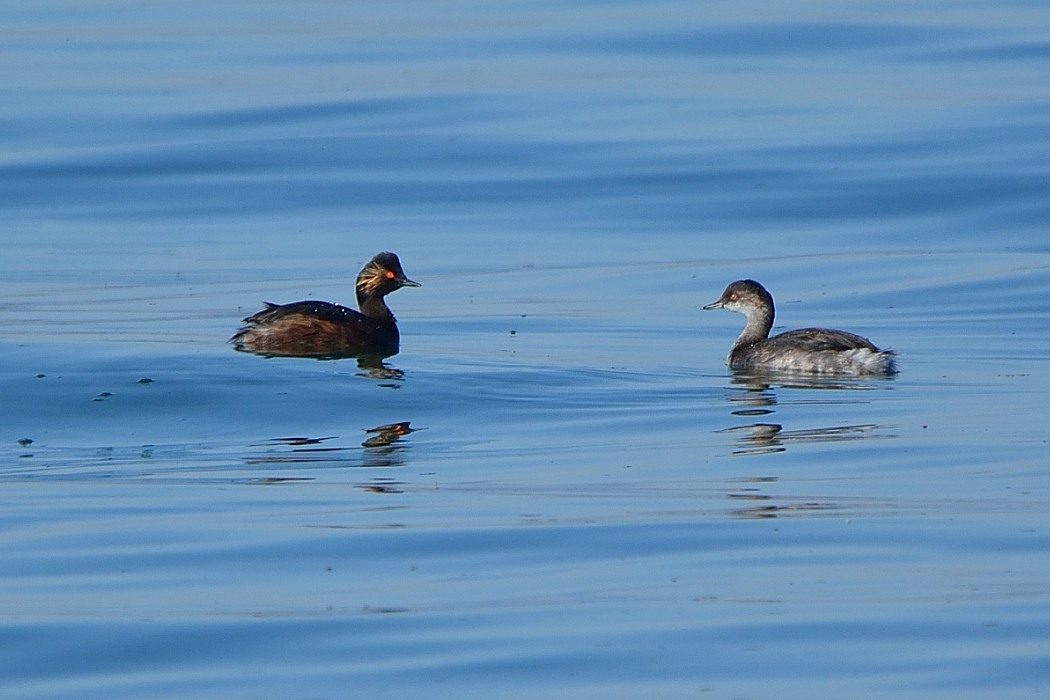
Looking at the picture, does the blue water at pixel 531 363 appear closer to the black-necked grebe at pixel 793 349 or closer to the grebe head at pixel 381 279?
the black-necked grebe at pixel 793 349

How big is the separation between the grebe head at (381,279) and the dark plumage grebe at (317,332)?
0.73 ft

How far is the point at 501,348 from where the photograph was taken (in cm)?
1560

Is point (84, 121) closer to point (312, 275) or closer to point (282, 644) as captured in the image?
point (312, 275)

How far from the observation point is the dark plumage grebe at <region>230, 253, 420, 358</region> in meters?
15.2

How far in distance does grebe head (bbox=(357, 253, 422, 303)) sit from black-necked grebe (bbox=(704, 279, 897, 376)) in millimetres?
2692

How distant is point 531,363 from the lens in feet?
48.2

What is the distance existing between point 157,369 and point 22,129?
51.3 ft

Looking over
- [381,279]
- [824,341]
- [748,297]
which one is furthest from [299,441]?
[748,297]

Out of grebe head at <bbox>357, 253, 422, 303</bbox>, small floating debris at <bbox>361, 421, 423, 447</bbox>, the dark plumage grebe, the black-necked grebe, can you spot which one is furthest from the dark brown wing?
small floating debris at <bbox>361, 421, 423, 447</bbox>

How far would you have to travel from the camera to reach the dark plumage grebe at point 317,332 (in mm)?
15172

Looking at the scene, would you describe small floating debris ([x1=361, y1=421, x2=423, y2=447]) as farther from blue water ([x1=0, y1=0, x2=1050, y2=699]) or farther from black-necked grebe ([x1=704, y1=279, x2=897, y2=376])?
black-necked grebe ([x1=704, y1=279, x2=897, y2=376])

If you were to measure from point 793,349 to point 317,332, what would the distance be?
11.8 feet

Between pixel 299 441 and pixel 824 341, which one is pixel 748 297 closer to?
pixel 824 341

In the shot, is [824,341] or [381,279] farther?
[381,279]
